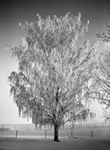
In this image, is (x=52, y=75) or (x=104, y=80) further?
(x=104, y=80)

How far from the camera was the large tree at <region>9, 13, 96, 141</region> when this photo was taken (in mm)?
12664

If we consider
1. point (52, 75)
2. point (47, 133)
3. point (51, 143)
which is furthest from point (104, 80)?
point (47, 133)

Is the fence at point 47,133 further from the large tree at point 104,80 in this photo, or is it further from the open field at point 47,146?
the large tree at point 104,80

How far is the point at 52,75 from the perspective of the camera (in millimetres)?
12922

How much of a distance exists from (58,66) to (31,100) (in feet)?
9.76

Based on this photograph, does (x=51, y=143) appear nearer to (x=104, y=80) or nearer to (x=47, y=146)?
(x=47, y=146)

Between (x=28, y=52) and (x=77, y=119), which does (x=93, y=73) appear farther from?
(x=28, y=52)

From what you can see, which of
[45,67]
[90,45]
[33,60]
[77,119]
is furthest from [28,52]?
[77,119]

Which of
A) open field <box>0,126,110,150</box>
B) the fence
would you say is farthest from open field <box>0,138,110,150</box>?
the fence

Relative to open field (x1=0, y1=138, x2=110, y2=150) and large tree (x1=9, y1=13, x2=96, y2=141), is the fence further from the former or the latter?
large tree (x1=9, y1=13, x2=96, y2=141)

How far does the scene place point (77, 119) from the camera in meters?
12.9

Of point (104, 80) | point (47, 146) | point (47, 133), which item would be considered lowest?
point (47, 133)

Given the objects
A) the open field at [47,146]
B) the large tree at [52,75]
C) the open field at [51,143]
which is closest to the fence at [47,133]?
the open field at [51,143]

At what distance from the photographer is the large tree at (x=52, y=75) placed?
41.5 ft
